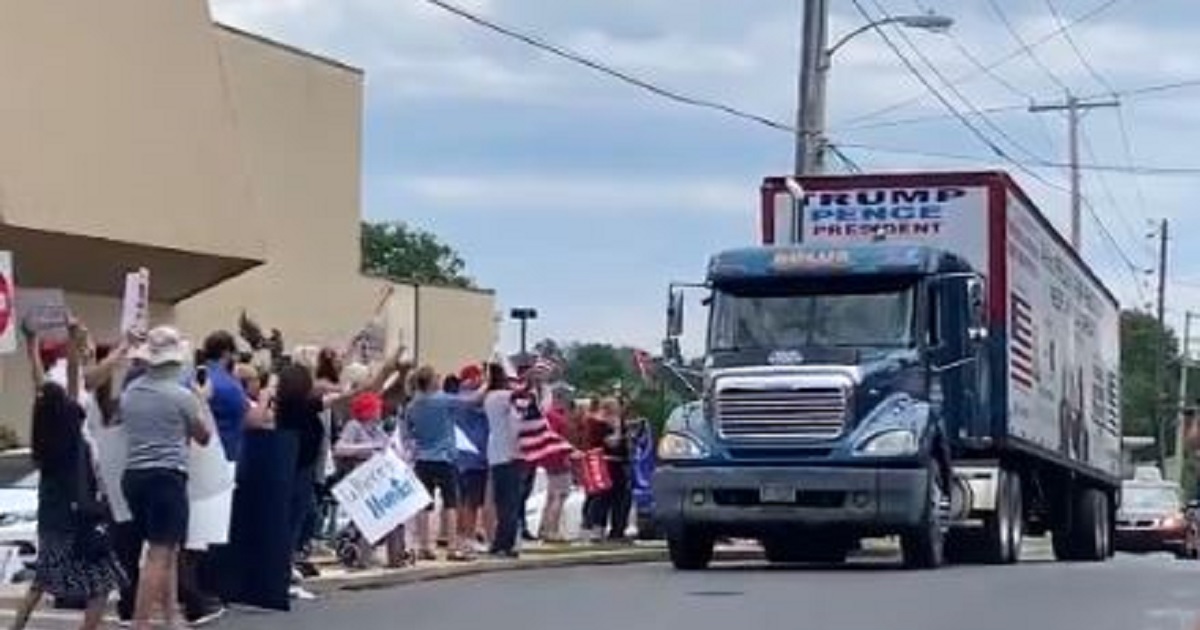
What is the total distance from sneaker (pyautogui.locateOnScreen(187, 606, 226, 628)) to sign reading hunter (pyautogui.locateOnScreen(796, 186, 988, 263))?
10.1 m

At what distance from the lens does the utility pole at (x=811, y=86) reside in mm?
33656

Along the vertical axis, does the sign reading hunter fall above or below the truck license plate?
above

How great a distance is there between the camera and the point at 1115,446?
35.9m

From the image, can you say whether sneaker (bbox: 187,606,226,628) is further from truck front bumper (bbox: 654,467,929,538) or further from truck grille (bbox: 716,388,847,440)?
truck grille (bbox: 716,388,847,440)

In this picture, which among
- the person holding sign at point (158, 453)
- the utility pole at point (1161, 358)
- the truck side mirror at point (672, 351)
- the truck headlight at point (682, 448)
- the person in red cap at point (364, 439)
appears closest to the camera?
the person holding sign at point (158, 453)

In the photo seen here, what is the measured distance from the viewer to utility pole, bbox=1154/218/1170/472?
9099 cm

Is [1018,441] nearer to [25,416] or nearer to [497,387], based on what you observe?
[497,387]

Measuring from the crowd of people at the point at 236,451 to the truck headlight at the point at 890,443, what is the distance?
3145 millimetres

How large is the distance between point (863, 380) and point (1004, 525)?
163 inches

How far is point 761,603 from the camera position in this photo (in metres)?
17.7

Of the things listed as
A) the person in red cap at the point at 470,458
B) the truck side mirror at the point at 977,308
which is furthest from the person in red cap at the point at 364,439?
the truck side mirror at the point at 977,308

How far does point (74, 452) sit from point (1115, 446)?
2446cm

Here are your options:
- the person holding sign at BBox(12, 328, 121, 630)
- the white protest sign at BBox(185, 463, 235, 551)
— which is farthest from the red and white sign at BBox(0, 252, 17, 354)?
the person holding sign at BBox(12, 328, 121, 630)

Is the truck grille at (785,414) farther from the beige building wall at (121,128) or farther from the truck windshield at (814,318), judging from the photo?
the beige building wall at (121,128)
